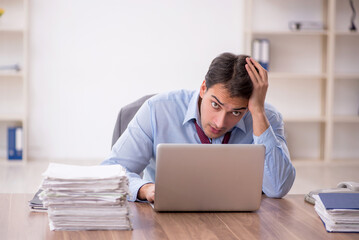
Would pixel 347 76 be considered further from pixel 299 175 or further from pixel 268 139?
pixel 268 139

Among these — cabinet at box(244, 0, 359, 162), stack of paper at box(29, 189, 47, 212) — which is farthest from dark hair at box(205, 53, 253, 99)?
cabinet at box(244, 0, 359, 162)

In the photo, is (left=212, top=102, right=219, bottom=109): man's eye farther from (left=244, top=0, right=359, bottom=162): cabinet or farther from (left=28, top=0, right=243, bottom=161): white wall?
(left=244, top=0, right=359, bottom=162): cabinet

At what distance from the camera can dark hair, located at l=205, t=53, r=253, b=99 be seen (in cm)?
203

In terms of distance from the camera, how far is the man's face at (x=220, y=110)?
203 centimetres

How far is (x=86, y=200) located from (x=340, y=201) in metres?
0.73

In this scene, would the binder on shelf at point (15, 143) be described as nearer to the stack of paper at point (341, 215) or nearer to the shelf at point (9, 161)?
the shelf at point (9, 161)

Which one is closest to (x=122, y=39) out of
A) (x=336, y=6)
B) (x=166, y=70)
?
(x=166, y=70)

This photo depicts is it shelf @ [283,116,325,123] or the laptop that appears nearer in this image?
the laptop

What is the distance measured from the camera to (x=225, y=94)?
79.9 inches

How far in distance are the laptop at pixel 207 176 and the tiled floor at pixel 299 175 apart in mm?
2686

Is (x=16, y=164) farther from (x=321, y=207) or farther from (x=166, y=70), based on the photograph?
(x=321, y=207)

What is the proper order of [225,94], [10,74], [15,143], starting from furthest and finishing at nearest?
[15,143]
[10,74]
[225,94]

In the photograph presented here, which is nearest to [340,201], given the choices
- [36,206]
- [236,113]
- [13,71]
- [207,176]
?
[207,176]

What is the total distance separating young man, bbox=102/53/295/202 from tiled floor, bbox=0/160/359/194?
7.22 ft
